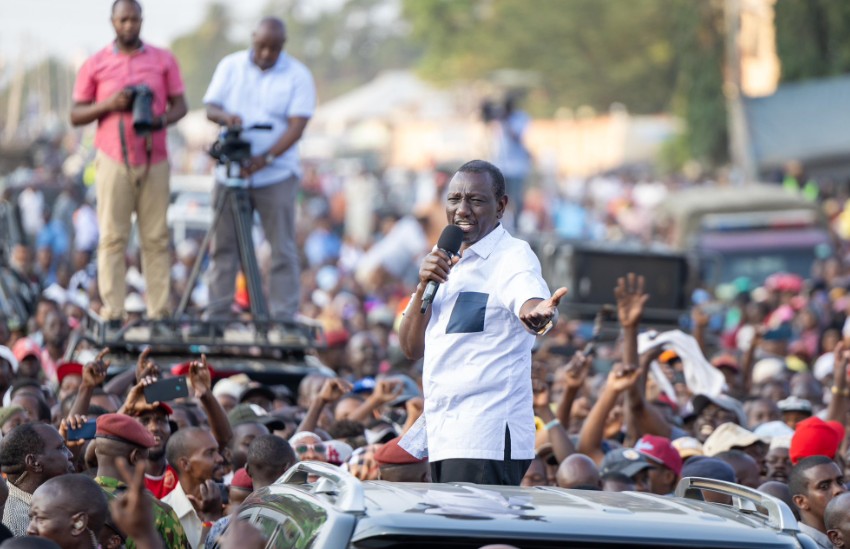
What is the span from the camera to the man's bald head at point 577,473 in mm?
7648

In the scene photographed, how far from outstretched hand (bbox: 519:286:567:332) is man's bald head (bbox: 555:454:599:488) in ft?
7.78

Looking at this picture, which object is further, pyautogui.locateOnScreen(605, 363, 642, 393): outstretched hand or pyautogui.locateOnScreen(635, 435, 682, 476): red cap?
pyautogui.locateOnScreen(605, 363, 642, 393): outstretched hand

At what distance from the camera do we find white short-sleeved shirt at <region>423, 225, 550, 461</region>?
5672 mm

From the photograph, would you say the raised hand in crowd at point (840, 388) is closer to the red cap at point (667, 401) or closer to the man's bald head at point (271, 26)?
the red cap at point (667, 401)

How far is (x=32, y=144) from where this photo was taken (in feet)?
87.2

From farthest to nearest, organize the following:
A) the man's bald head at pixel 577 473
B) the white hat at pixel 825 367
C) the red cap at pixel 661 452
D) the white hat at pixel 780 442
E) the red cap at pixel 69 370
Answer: the white hat at pixel 825 367 < the red cap at pixel 69 370 < the white hat at pixel 780 442 < the red cap at pixel 661 452 < the man's bald head at pixel 577 473

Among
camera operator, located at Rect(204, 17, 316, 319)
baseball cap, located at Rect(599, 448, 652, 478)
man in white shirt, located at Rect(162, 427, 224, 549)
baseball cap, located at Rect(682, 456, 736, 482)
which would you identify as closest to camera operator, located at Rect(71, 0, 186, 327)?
camera operator, located at Rect(204, 17, 316, 319)

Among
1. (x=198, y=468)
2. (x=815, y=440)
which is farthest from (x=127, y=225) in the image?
(x=815, y=440)

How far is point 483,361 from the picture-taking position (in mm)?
5699

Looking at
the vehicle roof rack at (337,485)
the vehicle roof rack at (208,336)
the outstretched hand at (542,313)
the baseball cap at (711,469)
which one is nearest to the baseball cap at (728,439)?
the baseball cap at (711,469)

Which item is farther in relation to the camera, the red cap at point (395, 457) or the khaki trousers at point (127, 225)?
the khaki trousers at point (127, 225)

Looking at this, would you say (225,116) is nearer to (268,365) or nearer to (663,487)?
(268,365)

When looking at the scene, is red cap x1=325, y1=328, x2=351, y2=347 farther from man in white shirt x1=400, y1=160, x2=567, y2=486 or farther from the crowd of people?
man in white shirt x1=400, y1=160, x2=567, y2=486

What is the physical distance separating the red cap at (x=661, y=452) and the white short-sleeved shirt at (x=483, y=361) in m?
Answer: 2.64
